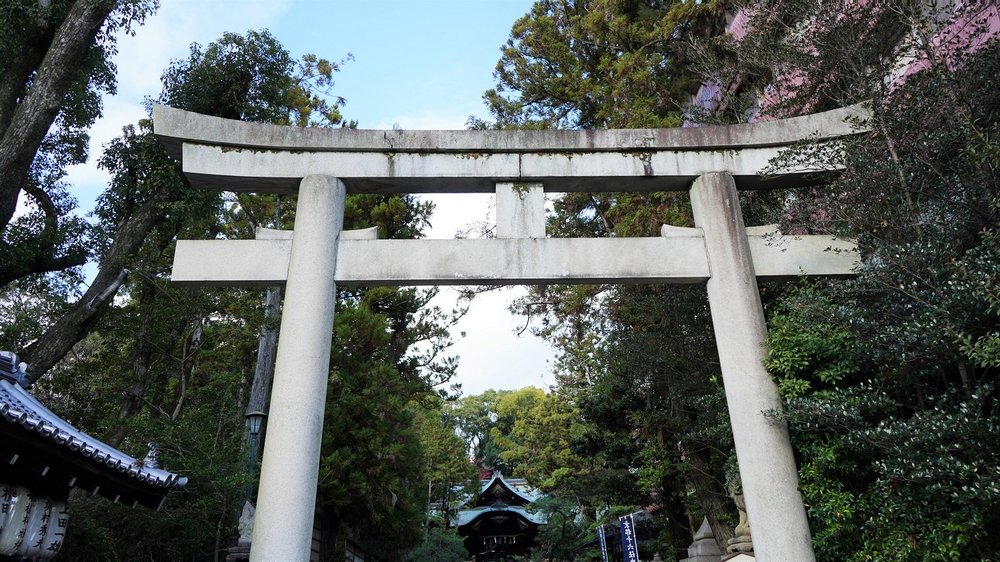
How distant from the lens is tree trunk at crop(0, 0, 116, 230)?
24.0 ft

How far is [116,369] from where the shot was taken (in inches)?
517

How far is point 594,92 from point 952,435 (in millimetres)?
8874

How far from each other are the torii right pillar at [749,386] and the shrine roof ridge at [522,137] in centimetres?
52

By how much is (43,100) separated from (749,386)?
8.56 meters

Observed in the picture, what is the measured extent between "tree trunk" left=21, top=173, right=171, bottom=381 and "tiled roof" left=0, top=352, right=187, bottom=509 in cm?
282

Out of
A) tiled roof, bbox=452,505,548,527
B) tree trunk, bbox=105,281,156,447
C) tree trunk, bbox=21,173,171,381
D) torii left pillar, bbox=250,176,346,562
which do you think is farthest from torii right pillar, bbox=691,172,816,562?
tiled roof, bbox=452,505,548,527

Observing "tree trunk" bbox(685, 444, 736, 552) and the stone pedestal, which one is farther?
"tree trunk" bbox(685, 444, 736, 552)

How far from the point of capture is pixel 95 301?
8164 mm

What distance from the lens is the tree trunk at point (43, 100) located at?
7324mm

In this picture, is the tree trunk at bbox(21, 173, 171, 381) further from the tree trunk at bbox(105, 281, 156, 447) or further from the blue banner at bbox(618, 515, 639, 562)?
the blue banner at bbox(618, 515, 639, 562)

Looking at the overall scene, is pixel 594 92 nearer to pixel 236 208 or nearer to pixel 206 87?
pixel 206 87

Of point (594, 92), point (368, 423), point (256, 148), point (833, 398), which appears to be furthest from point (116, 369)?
point (833, 398)

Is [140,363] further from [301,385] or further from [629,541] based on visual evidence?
[629,541]

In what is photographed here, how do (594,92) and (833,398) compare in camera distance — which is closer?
(833,398)
